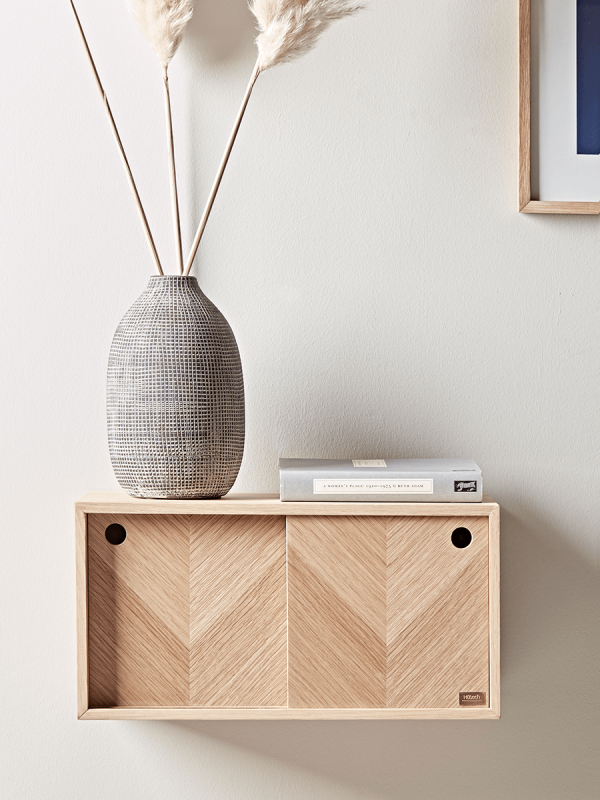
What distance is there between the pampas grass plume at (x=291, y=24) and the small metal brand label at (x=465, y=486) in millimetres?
509

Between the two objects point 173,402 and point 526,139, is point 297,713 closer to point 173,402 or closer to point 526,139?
point 173,402

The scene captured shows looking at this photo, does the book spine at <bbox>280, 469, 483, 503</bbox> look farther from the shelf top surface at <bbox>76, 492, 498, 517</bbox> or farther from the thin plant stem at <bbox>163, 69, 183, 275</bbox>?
the thin plant stem at <bbox>163, 69, 183, 275</bbox>

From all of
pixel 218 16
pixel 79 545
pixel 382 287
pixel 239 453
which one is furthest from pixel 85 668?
pixel 218 16

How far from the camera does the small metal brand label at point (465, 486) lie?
2.48 ft

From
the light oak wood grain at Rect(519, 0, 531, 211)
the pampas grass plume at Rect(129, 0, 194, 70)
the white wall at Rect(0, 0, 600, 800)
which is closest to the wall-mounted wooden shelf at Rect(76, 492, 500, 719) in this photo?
the white wall at Rect(0, 0, 600, 800)

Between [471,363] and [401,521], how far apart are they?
27 cm

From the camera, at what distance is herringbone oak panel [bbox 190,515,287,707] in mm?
767

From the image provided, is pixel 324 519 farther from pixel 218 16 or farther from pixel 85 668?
pixel 218 16

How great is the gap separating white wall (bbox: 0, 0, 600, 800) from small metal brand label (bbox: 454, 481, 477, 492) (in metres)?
0.17

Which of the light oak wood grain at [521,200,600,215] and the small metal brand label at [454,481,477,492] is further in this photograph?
the light oak wood grain at [521,200,600,215]

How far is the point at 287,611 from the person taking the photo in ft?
2.51

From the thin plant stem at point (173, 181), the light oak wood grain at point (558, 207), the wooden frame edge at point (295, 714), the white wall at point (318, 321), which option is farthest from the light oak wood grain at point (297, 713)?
the light oak wood grain at point (558, 207)

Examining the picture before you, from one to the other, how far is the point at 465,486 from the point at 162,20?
0.62 m

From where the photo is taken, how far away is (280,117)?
909 millimetres
